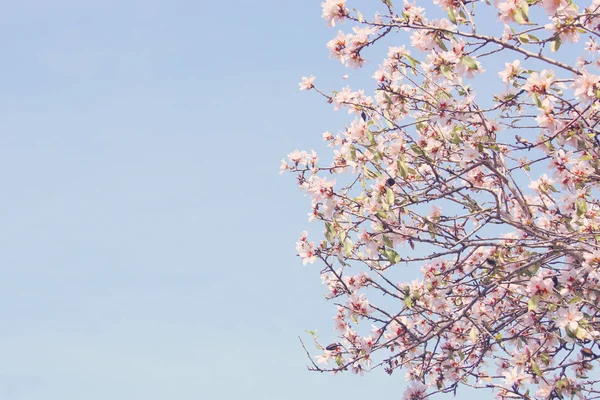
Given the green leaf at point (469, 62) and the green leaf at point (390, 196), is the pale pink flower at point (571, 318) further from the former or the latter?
the green leaf at point (469, 62)

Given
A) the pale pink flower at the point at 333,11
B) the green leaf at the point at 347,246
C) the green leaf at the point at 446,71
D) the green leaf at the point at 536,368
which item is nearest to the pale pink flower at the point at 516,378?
the green leaf at the point at 536,368

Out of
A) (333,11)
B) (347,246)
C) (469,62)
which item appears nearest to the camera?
(469,62)

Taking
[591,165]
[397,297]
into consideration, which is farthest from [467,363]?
[591,165]

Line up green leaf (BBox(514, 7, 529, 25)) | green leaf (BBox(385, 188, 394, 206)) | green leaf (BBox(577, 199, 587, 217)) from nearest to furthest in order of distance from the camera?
green leaf (BBox(514, 7, 529, 25)) → green leaf (BBox(385, 188, 394, 206)) → green leaf (BBox(577, 199, 587, 217))

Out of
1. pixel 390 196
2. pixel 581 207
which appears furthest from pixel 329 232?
pixel 581 207

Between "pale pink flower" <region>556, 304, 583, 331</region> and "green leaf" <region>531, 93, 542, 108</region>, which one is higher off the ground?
"green leaf" <region>531, 93, 542, 108</region>

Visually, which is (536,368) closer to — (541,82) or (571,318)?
(571,318)

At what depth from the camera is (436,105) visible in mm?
6590

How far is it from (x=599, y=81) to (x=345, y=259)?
2.77 metres

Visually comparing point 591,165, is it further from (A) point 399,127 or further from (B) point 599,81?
(A) point 399,127

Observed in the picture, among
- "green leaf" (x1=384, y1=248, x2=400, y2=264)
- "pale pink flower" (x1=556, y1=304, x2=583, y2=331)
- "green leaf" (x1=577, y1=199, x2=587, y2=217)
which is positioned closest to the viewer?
"pale pink flower" (x1=556, y1=304, x2=583, y2=331)

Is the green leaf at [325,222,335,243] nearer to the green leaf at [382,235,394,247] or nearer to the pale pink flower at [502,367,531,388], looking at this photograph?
the green leaf at [382,235,394,247]

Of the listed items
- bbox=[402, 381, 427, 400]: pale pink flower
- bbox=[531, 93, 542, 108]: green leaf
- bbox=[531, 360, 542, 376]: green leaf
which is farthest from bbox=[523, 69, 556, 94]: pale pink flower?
bbox=[402, 381, 427, 400]: pale pink flower

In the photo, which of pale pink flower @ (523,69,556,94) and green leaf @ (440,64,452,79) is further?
green leaf @ (440,64,452,79)
